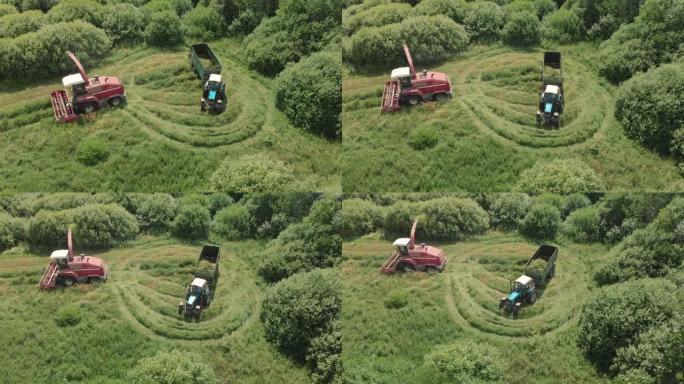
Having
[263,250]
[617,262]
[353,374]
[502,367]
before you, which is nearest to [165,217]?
[263,250]

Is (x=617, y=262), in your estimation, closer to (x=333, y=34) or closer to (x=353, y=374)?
(x=353, y=374)

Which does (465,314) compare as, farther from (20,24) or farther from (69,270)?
(20,24)

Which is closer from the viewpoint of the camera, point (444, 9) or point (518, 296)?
point (518, 296)

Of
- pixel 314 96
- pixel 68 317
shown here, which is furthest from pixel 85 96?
pixel 314 96

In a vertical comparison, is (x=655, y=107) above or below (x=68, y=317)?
above

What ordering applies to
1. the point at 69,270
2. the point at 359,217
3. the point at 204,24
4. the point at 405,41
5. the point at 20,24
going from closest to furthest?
the point at 69,270, the point at 359,217, the point at 405,41, the point at 20,24, the point at 204,24

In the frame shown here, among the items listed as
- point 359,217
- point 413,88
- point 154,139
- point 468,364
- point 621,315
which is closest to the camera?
point 621,315

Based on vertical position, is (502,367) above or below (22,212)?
below

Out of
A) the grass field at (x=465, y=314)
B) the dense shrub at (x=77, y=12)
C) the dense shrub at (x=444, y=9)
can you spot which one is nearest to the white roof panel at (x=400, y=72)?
the dense shrub at (x=444, y=9)
